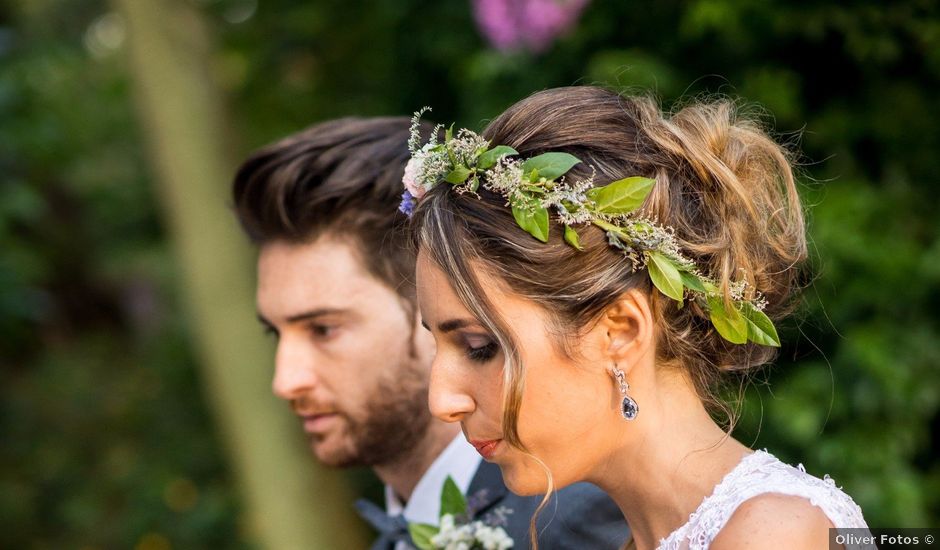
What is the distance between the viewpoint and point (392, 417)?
8.75 feet

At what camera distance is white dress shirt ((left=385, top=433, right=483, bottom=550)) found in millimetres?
2650

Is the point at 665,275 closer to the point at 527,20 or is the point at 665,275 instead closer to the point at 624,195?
the point at 624,195

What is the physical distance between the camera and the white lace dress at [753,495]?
64.6 inches

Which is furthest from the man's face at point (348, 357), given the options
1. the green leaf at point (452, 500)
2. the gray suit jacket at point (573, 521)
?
the gray suit jacket at point (573, 521)

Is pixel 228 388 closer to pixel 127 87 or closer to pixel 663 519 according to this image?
pixel 127 87

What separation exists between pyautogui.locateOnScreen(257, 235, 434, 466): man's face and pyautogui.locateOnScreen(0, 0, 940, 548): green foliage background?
982 millimetres

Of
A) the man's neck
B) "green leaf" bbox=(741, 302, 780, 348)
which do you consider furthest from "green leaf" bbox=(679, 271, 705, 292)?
the man's neck

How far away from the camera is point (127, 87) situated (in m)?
7.57

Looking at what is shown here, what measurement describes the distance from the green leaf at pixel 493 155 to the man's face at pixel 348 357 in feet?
3.11

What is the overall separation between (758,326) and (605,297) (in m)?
0.31

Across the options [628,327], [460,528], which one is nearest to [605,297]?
[628,327]

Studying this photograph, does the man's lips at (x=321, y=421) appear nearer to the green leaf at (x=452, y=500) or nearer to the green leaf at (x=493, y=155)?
the green leaf at (x=452, y=500)

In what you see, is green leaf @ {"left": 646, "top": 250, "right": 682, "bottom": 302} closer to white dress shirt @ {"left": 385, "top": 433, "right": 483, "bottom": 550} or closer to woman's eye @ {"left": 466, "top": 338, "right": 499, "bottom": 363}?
woman's eye @ {"left": 466, "top": 338, "right": 499, "bottom": 363}

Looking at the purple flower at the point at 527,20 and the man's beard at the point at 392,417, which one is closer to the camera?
the man's beard at the point at 392,417
